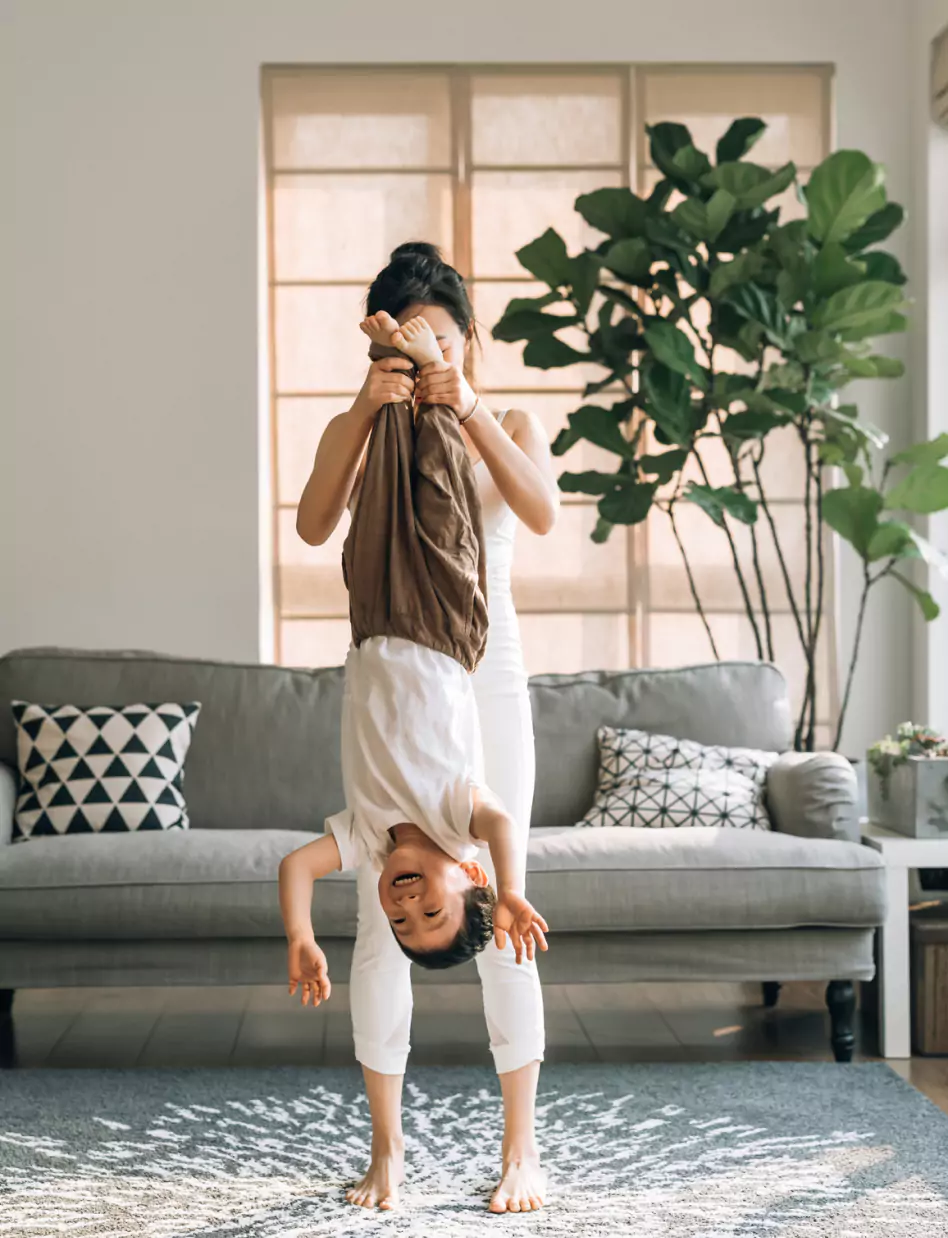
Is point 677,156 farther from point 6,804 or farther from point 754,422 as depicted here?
point 6,804

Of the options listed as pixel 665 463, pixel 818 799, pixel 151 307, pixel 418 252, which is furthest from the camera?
pixel 151 307

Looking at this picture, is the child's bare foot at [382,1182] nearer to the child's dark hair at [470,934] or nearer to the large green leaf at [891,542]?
the child's dark hair at [470,934]

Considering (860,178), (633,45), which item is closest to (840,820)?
(860,178)

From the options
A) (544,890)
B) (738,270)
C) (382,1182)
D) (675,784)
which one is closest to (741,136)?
(738,270)

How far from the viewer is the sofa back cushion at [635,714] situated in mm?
3520

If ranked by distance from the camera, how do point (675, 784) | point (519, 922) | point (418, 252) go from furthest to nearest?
point (675, 784), point (418, 252), point (519, 922)

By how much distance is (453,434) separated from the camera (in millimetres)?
1854

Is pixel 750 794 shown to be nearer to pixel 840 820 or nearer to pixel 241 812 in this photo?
pixel 840 820

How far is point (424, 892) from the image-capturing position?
71.2 inches

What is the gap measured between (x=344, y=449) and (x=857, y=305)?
218cm

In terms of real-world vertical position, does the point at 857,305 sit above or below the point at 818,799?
above

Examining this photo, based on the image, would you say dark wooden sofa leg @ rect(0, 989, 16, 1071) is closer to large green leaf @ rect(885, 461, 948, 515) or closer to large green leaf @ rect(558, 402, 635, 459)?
large green leaf @ rect(558, 402, 635, 459)

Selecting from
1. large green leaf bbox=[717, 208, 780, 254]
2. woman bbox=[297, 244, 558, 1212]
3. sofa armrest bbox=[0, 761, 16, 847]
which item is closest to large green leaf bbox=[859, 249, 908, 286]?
large green leaf bbox=[717, 208, 780, 254]

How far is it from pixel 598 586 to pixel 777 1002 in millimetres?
1589
